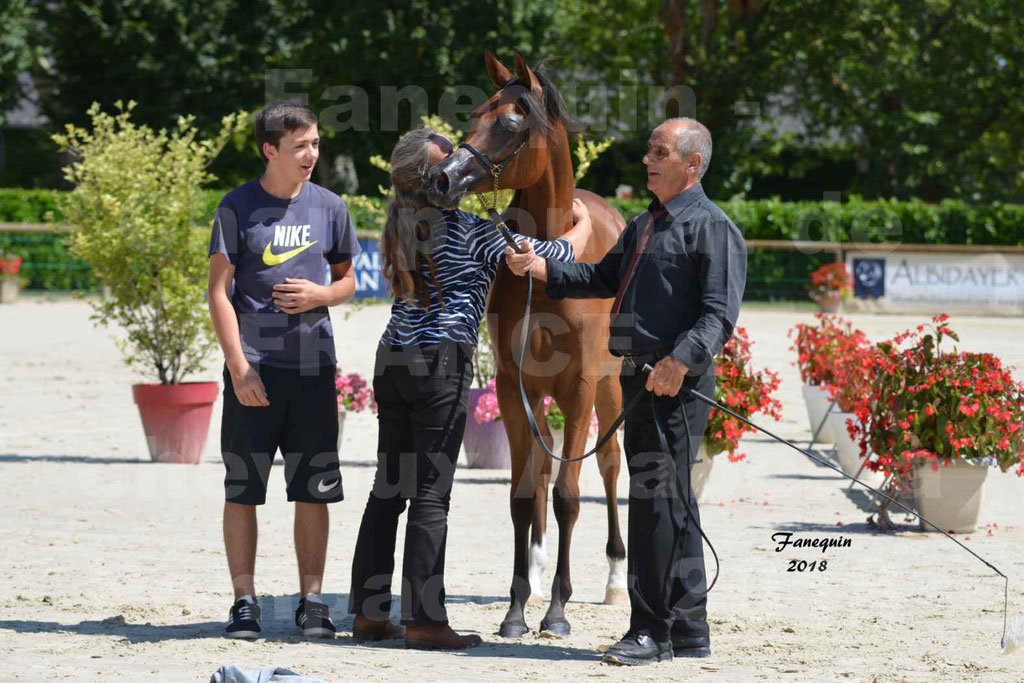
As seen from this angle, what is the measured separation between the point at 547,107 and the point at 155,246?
5358 millimetres

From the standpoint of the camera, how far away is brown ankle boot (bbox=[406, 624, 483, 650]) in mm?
5090

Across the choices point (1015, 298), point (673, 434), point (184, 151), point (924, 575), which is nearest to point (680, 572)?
point (673, 434)

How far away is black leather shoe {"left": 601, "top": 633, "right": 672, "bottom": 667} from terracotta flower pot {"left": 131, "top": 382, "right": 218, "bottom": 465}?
593 centimetres

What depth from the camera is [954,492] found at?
7859mm

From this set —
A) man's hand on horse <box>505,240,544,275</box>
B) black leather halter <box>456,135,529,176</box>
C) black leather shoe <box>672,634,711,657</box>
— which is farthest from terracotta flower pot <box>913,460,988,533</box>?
black leather halter <box>456,135,529,176</box>

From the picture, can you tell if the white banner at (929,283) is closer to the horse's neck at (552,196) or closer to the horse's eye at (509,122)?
the horse's neck at (552,196)

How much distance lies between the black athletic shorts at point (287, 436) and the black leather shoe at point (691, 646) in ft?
4.84

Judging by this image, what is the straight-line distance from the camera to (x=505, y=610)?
5.95 m

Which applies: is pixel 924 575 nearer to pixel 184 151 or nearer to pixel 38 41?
pixel 184 151

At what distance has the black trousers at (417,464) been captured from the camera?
506cm

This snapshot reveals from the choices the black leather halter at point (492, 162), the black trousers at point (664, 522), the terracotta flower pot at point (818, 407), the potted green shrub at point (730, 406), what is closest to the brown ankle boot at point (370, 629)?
the black trousers at point (664, 522)

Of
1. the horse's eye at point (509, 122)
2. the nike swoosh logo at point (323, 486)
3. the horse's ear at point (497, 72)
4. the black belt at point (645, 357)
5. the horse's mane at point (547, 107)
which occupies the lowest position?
the nike swoosh logo at point (323, 486)

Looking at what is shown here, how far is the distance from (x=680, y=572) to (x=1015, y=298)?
22838 millimetres

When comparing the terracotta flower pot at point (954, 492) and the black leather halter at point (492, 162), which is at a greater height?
the black leather halter at point (492, 162)
